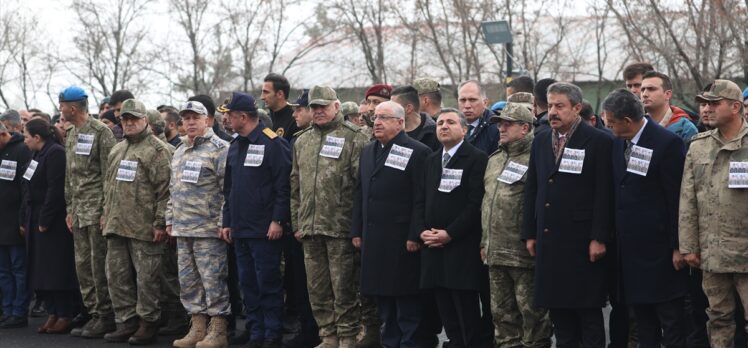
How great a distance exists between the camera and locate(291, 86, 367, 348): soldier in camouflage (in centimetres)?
927

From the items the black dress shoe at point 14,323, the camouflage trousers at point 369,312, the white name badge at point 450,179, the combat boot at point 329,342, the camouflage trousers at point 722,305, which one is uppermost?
the white name badge at point 450,179

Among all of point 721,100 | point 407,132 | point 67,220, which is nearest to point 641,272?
point 721,100

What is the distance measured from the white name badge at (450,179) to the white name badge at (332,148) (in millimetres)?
1184

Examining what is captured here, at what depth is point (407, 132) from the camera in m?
9.77

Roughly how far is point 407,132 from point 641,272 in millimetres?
2979

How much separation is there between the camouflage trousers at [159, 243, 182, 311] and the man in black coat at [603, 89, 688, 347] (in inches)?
207

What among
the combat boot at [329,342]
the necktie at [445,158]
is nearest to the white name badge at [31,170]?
the combat boot at [329,342]

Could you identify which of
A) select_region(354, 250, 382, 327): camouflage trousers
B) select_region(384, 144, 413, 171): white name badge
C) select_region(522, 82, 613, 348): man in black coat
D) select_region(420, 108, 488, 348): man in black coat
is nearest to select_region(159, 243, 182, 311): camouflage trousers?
select_region(354, 250, 382, 327): camouflage trousers

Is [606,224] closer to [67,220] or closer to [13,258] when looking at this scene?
[67,220]

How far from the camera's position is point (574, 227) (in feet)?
25.3

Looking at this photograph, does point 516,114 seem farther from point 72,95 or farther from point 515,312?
point 72,95

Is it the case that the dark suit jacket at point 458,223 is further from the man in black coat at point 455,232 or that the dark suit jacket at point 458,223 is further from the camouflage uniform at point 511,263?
the camouflage uniform at point 511,263

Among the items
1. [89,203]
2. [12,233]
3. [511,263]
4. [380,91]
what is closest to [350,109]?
[380,91]

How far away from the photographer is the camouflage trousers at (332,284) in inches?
365
